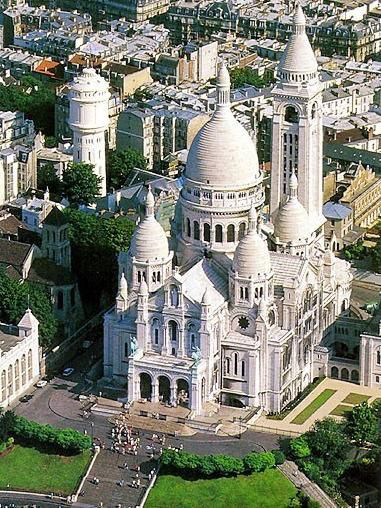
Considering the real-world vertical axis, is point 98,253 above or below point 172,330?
below

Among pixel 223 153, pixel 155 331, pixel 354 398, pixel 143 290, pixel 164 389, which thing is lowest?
pixel 354 398

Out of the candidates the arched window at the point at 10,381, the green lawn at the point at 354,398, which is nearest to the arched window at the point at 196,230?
the green lawn at the point at 354,398

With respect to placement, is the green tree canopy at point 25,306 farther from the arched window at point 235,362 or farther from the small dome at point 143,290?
the arched window at point 235,362

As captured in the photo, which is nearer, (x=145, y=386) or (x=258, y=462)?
(x=258, y=462)

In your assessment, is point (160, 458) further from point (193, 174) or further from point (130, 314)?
point (193, 174)

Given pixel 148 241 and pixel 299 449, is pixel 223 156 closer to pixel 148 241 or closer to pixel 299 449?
pixel 148 241

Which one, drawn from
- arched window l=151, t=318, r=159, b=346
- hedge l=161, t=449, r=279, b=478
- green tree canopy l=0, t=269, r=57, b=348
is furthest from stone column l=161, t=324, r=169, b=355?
green tree canopy l=0, t=269, r=57, b=348

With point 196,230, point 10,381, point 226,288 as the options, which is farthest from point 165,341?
point 10,381

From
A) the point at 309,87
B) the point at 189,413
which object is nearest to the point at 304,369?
the point at 189,413
